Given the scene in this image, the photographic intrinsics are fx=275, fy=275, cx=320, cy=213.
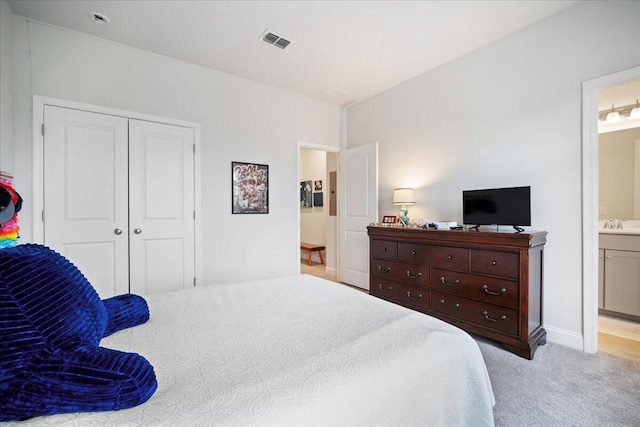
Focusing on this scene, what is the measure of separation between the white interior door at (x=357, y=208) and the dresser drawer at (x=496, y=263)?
158 centimetres

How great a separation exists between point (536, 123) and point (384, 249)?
1860 mm

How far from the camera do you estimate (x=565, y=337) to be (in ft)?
7.67

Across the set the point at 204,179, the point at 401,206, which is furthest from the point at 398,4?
the point at 204,179

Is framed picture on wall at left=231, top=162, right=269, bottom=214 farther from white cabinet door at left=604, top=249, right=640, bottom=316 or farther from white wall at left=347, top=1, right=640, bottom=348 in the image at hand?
white cabinet door at left=604, top=249, right=640, bottom=316

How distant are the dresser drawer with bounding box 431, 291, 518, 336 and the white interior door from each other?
1383 millimetres

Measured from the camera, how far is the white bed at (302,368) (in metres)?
0.71

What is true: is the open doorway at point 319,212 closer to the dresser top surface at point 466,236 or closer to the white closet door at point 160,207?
the dresser top surface at point 466,236

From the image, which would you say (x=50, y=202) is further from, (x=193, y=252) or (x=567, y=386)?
(x=567, y=386)

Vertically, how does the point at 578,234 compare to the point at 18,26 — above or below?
below

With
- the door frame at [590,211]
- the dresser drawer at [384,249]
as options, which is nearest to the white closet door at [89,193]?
the dresser drawer at [384,249]

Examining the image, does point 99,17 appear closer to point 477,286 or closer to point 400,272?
point 400,272

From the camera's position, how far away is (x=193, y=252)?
10.3ft

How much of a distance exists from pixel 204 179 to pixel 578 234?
12.0 feet

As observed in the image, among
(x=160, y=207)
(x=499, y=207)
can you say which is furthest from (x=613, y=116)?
(x=160, y=207)
